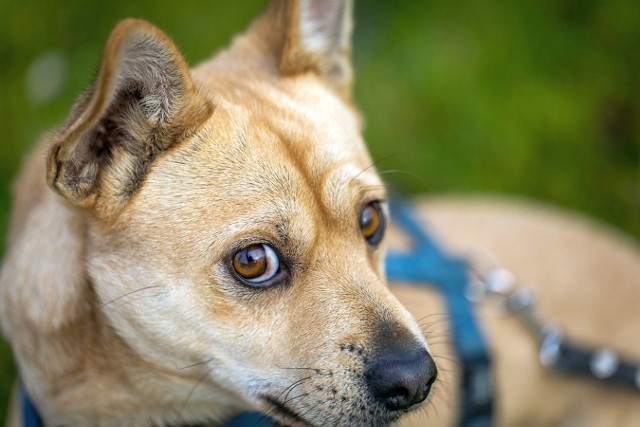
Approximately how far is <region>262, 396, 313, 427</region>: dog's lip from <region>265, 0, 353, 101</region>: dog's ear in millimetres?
1350

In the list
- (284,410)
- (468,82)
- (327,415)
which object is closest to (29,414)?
(284,410)

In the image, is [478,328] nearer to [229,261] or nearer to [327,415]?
[327,415]

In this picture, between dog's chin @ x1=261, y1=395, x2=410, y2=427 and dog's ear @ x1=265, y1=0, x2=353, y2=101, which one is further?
dog's ear @ x1=265, y1=0, x2=353, y2=101

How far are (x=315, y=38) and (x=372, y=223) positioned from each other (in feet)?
2.97

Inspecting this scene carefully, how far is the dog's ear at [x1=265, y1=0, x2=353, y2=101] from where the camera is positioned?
9.95 feet

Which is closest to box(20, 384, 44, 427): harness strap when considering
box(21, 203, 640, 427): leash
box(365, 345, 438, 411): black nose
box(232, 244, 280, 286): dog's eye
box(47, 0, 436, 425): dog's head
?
box(47, 0, 436, 425): dog's head

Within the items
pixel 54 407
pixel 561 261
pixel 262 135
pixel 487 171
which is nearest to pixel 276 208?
pixel 262 135

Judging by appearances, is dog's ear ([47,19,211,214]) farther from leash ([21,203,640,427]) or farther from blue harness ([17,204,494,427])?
leash ([21,203,640,427])

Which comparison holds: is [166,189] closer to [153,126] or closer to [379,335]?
[153,126]

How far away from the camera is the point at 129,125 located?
2.48 metres

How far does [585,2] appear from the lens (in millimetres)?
6113

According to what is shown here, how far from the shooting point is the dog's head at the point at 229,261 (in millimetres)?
2408

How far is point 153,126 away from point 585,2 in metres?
4.80

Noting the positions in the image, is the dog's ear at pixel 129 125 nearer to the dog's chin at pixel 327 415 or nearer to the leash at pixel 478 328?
the dog's chin at pixel 327 415
